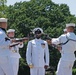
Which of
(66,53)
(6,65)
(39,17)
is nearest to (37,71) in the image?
(66,53)

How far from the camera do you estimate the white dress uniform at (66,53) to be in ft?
41.6

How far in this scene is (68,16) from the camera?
57.1m

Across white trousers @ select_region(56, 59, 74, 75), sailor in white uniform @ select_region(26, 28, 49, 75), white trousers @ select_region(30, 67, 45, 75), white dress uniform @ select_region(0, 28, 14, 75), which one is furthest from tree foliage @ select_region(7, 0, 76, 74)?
white dress uniform @ select_region(0, 28, 14, 75)

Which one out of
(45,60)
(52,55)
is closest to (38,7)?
(52,55)

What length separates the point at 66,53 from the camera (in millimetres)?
12898

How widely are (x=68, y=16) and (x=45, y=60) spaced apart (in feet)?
143

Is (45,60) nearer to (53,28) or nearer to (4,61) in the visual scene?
(4,61)

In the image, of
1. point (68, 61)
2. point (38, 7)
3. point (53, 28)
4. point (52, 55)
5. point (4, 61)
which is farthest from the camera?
point (38, 7)

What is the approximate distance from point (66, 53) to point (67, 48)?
0.65ft

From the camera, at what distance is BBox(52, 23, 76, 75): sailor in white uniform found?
12664 mm

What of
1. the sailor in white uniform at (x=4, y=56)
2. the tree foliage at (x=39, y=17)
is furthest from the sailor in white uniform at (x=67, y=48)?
the tree foliage at (x=39, y=17)

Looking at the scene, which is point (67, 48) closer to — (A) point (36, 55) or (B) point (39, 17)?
(A) point (36, 55)

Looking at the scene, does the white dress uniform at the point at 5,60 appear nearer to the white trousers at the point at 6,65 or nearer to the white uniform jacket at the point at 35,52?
the white trousers at the point at 6,65

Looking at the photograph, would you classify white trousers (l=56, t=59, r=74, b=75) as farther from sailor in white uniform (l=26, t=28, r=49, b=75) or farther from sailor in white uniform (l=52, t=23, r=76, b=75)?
sailor in white uniform (l=26, t=28, r=49, b=75)
